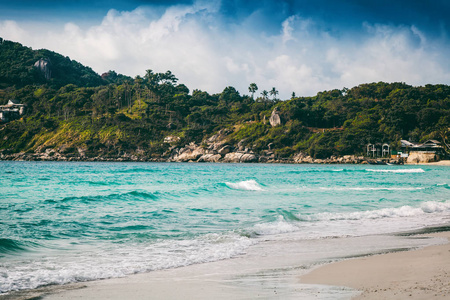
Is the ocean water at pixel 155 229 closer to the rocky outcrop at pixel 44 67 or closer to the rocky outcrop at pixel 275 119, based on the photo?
the rocky outcrop at pixel 275 119

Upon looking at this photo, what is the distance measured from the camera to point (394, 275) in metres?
5.37

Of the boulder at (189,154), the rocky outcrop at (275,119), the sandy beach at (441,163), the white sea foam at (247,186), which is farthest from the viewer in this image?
the rocky outcrop at (275,119)

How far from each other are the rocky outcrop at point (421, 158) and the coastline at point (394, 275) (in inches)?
3668

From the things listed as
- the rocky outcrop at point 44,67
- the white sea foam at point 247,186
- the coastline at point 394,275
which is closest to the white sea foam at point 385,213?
the coastline at point 394,275

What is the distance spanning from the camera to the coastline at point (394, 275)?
439 cm

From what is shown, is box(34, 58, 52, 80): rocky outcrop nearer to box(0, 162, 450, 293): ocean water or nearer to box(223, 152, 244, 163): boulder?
box(223, 152, 244, 163): boulder

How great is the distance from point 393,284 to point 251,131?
11343cm

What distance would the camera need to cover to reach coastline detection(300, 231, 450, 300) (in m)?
4.39

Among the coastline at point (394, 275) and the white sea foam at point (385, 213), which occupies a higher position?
the coastline at point (394, 275)

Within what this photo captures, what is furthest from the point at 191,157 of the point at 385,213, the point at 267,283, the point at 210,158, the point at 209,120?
the point at 267,283

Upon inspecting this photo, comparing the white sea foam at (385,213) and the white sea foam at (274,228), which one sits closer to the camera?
the white sea foam at (274,228)

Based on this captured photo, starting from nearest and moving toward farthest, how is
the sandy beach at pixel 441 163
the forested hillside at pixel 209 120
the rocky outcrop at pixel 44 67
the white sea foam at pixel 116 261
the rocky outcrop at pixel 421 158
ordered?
1. the white sea foam at pixel 116 261
2. the sandy beach at pixel 441 163
3. the rocky outcrop at pixel 421 158
4. the forested hillside at pixel 209 120
5. the rocky outcrop at pixel 44 67

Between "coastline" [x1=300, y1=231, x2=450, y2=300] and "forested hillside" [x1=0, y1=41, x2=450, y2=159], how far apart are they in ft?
320

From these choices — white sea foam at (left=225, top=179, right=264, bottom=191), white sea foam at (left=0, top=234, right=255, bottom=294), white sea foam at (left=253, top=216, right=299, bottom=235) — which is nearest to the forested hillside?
white sea foam at (left=225, top=179, right=264, bottom=191)
